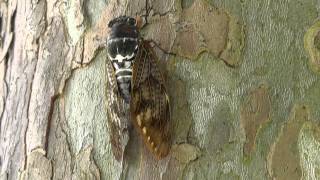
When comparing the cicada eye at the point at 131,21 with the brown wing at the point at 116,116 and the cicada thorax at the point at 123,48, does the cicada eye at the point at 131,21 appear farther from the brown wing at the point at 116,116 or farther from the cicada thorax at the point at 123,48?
the brown wing at the point at 116,116

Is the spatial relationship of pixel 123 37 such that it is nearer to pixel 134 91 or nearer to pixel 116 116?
pixel 134 91

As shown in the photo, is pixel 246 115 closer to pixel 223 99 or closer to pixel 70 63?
pixel 223 99

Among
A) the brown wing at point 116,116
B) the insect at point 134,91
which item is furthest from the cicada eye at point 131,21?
the brown wing at point 116,116

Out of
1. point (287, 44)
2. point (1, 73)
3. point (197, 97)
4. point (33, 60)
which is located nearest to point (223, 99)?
point (197, 97)

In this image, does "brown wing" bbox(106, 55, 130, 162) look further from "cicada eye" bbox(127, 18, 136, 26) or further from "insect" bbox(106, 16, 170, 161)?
"cicada eye" bbox(127, 18, 136, 26)

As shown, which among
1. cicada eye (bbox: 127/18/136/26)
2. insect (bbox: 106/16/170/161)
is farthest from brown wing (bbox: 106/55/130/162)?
cicada eye (bbox: 127/18/136/26)

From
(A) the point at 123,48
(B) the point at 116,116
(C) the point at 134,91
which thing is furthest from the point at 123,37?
(B) the point at 116,116

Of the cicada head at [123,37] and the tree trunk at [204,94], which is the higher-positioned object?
the cicada head at [123,37]
